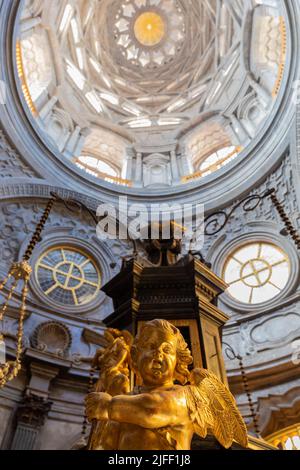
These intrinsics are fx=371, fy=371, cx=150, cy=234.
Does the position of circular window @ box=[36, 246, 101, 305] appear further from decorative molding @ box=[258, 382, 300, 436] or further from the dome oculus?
the dome oculus

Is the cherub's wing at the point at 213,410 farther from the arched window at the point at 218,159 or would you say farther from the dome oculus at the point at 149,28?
the dome oculus at the point at 149,28

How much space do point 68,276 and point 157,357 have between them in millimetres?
10820

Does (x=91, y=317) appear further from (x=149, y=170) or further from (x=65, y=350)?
(x=149, y=170)

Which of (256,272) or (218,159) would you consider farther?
(218,159)

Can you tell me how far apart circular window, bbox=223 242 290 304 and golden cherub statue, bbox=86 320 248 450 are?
380 inches

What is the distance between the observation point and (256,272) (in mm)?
12383

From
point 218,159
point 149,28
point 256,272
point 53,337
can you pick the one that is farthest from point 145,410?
point 149,28

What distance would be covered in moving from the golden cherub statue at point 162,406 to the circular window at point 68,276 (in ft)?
32.3

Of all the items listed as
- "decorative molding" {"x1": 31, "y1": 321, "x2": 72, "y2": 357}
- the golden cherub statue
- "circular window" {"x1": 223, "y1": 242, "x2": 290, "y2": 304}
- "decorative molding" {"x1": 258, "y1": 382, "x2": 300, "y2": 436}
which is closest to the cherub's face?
the golden cherub statue

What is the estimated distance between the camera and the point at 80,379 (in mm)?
9969

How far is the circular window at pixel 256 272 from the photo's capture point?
38.7 ft

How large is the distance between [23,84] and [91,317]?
971cm

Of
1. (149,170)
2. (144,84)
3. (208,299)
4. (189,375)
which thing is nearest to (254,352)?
(208,299)

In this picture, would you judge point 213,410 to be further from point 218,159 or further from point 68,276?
point 218,159
